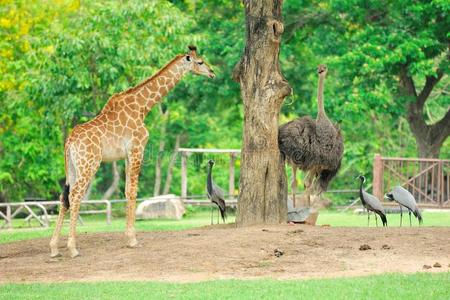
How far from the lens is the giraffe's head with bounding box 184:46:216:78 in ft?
54.3

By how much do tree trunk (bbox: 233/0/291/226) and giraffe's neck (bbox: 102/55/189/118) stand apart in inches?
44.9

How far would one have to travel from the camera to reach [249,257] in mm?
13719

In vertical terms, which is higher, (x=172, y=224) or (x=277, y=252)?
(x=277, y=252)

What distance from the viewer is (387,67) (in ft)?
102

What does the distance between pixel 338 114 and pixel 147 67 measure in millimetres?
6729

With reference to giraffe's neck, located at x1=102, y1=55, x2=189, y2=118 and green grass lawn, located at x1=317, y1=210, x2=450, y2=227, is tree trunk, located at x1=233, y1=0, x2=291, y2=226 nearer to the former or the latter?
giraffe's neck, located at x1=102, y1=55, x2=189, y2=118

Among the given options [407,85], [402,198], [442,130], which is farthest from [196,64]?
[442,130]

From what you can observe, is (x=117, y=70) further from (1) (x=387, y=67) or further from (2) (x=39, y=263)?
(2) (x=39, y=263)

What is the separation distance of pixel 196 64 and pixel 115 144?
2.08 metres

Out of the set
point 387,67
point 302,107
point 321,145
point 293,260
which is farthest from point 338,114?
point 293,260

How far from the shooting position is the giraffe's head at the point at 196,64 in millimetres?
16562

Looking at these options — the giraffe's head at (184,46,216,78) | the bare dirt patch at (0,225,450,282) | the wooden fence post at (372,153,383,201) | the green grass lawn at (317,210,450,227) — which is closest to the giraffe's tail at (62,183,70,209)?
the bare dirt patch at (0,225,450,282)

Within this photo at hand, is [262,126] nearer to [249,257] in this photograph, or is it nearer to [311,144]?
[311,144]

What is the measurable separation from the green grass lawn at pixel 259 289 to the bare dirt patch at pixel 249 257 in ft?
1.77
